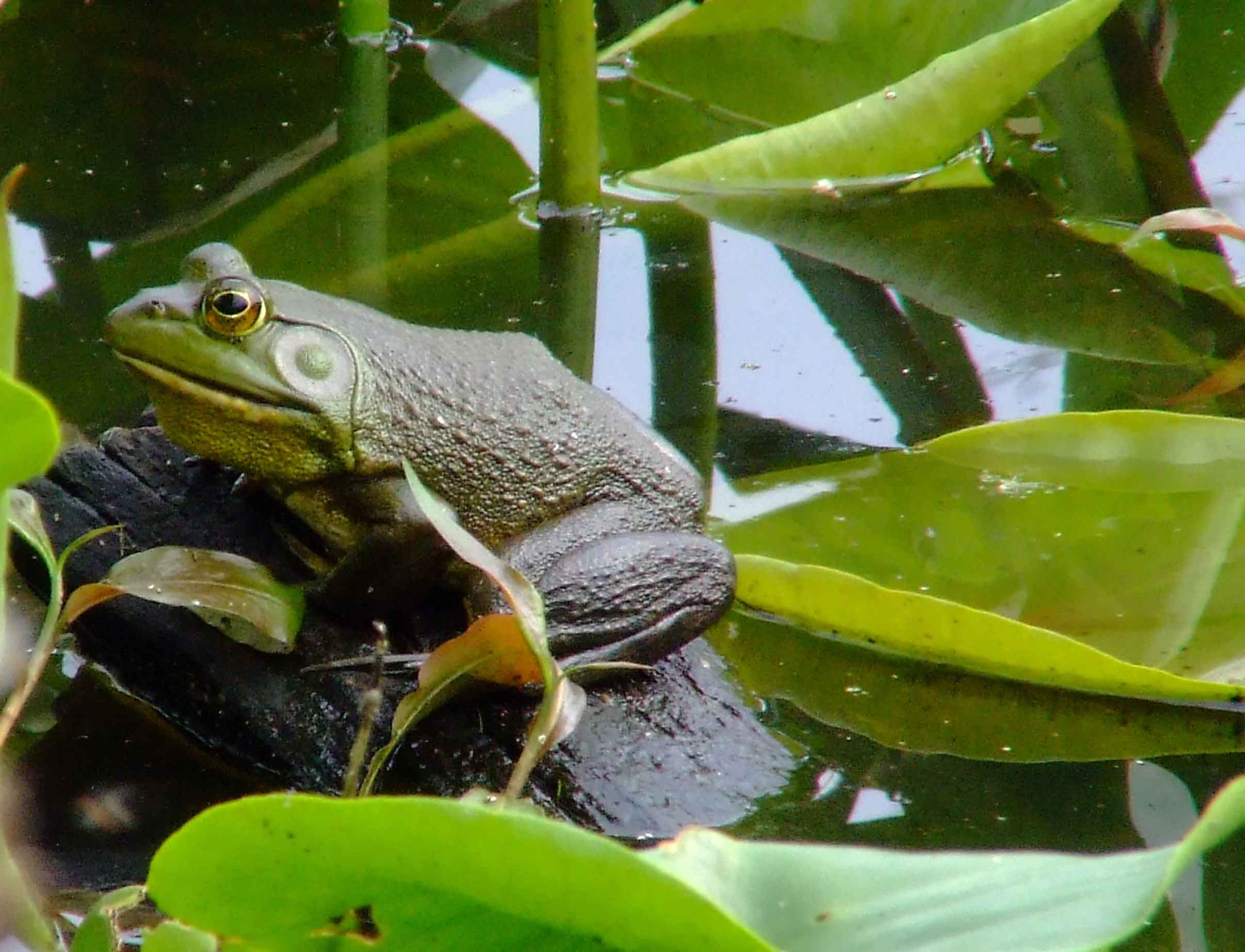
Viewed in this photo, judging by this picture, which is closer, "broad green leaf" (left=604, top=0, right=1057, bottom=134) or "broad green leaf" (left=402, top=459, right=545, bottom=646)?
"broad green leaf" (left=402, top=459, right=545, bottom=646)

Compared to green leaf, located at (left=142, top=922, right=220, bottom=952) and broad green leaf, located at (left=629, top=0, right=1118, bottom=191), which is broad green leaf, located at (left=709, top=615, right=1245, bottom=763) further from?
broad green leaf, located at (left=629, top=0, right=1118, bottom=191)

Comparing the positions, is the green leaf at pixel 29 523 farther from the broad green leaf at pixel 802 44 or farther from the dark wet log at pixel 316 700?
the broad green leaf at pixel 802 44

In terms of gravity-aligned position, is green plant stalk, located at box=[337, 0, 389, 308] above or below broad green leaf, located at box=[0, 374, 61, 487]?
above

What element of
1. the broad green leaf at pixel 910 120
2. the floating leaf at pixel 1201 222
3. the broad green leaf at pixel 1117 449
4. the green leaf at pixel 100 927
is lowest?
the green leaf at pixel 100 927

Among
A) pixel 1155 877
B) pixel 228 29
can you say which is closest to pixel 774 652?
pixel 1155 877

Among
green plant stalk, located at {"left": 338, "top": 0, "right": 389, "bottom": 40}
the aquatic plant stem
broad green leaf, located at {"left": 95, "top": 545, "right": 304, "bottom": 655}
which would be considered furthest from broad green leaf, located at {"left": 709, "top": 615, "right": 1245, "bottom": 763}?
green plant stalk, located at {"left": 338, "top": 0, "right": 389, "bottom": 40}

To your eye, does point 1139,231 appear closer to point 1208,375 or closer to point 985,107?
point 1208,375

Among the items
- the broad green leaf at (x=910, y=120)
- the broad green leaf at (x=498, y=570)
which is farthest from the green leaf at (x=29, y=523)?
the broad green leaf at (x=910, y=120)

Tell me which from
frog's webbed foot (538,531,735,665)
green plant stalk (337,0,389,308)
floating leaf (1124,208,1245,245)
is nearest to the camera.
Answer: frog's webbed foot (538,531,735,665)
